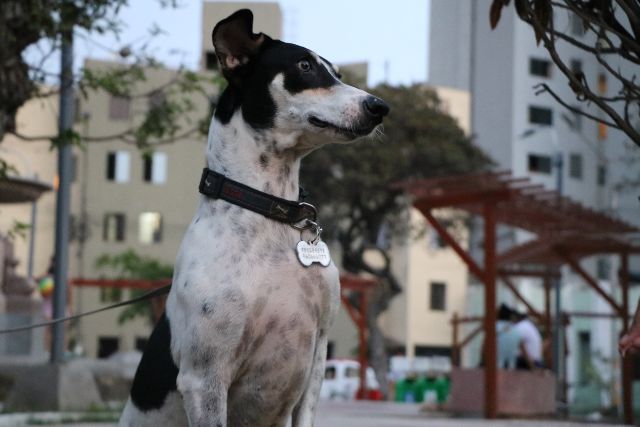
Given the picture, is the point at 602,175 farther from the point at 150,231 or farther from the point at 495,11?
the point at 495,11

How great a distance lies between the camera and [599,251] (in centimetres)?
2275

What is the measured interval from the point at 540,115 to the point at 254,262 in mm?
65678

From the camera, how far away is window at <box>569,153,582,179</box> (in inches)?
2763

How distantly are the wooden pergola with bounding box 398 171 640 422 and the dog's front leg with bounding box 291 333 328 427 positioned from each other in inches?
519

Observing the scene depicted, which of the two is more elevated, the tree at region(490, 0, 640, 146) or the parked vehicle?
the tree at region(490, 0, 640, 146)

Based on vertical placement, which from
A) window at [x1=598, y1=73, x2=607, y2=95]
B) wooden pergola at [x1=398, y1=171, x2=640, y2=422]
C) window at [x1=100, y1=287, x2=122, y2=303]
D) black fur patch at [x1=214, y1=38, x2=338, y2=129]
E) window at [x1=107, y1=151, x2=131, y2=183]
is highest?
window at [x1=598, y1=73, x2=607, y2=95]

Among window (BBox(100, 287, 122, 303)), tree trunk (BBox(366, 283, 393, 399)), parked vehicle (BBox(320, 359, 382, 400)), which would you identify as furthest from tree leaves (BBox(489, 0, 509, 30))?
window (BBox(100, 287, 122, 303))

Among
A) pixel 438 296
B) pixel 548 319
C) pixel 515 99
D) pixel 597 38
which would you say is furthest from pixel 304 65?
pixel 438 296

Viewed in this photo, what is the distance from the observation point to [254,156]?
4.88 meters

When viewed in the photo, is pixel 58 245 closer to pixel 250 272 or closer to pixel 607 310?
pixel 250 272

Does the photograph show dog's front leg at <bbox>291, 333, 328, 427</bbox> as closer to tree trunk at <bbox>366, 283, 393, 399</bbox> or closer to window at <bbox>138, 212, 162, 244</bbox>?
tree trunk at <bbox>366, 283, 393, 399</bbox>

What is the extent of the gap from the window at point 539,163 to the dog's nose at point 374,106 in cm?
6457

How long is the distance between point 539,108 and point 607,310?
52.5 ft

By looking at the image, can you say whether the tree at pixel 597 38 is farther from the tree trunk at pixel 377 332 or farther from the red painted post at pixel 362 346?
the tree trunk at pixel 377 332
